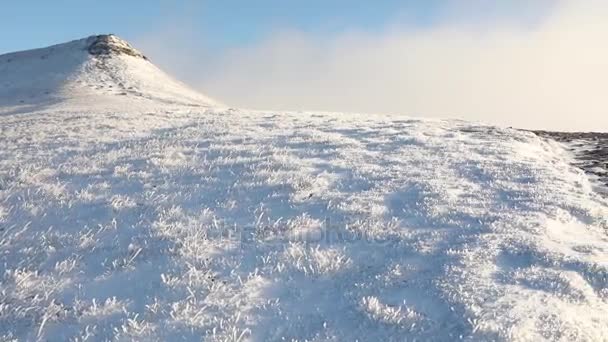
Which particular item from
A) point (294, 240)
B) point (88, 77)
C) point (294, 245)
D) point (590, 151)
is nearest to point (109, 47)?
point (88, 77)

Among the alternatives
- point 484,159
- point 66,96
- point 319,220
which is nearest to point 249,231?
point 319,220

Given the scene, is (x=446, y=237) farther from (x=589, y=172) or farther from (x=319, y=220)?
(x=589, y=172)

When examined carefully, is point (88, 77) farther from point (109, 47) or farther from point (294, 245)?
point (294, 245)

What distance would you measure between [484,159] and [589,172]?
3623 mm

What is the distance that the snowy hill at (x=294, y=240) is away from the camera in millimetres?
7809

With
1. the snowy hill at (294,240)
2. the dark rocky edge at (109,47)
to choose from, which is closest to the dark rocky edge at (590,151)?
the snowy hill at (294,240)

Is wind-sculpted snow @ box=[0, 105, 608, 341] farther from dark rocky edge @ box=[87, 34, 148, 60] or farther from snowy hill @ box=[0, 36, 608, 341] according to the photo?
dark rocky edge @ box=[87, 34, 148, 60]

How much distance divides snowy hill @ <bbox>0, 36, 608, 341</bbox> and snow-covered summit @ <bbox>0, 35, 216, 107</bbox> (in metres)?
17.0

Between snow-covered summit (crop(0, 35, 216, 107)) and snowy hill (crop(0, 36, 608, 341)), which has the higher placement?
snow-covered summit (crop(0, 35, 216, 107))

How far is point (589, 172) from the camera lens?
18.0 meters

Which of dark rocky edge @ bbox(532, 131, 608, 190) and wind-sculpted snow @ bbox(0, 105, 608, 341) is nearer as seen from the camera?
wind-sculpted snow @ bbox(0, 105, 608, 341)

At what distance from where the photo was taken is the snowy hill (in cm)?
781

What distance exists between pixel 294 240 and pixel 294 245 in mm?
377

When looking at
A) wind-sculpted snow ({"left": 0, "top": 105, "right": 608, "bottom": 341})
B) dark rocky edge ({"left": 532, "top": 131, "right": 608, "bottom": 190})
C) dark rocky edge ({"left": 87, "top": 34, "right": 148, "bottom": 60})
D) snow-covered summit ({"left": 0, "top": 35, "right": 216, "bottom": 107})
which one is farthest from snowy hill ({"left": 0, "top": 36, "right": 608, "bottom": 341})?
dark rocky edge ({"left": 87, "top": 34, "right": 148, "bottom": 60})
